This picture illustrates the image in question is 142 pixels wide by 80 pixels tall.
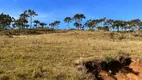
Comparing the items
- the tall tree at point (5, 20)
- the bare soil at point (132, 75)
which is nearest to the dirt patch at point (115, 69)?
the bare soil at point (132, 75)

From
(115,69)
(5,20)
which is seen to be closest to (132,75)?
(115,69)

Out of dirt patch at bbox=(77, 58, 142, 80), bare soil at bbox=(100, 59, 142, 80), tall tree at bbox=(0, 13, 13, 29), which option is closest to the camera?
bare soil at bbox=(100, 59, 142, 80)

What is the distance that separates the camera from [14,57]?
17297mm

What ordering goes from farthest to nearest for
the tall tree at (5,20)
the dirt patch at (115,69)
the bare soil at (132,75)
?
the tall tree at (5,20) < the dirt patch at (115,69) < the bare soil at (132,75)

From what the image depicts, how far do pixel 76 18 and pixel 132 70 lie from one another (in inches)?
3378

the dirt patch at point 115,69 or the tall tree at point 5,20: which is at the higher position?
the tall tree at point 5,20

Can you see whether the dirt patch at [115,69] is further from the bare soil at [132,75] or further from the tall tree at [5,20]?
the tall tree at [5,20]

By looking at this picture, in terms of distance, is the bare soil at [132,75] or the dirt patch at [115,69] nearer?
the bare soil at [132,75]

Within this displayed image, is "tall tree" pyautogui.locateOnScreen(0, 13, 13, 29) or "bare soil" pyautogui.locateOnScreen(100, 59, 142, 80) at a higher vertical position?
"tall tree" pyautogui.locateOnScreen(0, 13, 13, 29)

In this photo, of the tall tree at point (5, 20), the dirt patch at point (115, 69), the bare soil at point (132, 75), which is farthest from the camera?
the tall tree at point (5, 20)

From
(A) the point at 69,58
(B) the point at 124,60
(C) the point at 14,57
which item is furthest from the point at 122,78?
(C) the point at 14,57

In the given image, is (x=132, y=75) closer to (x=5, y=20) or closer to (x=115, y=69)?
(x=115, y=69)

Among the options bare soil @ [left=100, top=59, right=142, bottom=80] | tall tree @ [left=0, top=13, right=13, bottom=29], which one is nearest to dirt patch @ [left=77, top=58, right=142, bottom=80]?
bare soil @ [left=100, top=59, right=142, bottom=80]

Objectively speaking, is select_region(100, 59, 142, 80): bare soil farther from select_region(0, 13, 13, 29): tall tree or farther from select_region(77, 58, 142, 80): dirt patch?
select_region(0, 13, 13, 29): tall tree
